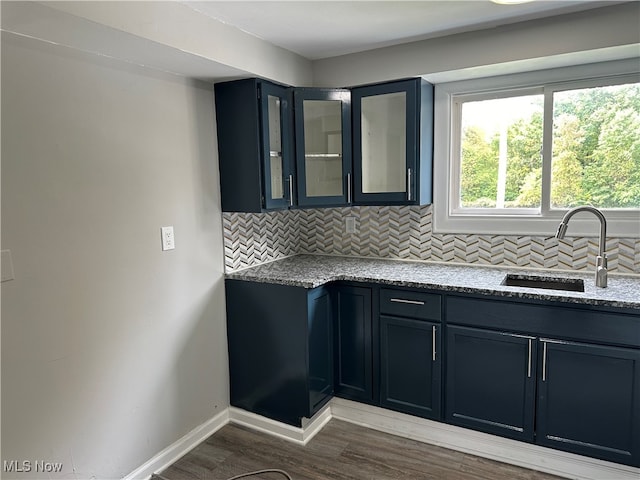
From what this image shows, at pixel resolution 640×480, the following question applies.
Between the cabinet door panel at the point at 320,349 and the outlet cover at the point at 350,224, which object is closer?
the cabinet door panel at the point at 320,349

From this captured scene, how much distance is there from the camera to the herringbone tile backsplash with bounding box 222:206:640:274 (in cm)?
247

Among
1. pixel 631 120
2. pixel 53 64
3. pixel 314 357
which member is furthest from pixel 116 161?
pixel 631 120

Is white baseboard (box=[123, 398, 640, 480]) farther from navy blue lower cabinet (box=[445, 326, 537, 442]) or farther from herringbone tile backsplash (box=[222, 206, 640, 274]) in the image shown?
herringbone tile backsplash (box=[222, 206, 640, 274])

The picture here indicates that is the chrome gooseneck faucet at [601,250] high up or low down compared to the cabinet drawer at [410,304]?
up

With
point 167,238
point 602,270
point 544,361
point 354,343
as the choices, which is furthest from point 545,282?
point 167,238

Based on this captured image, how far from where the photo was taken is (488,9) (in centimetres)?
206

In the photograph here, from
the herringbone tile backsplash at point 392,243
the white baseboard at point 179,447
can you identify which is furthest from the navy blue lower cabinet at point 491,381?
the white baseboard at point 179,447

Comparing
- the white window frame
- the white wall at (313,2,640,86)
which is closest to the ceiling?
the white wall at (313,2,640,86)

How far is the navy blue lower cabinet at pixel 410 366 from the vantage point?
2.38 metres

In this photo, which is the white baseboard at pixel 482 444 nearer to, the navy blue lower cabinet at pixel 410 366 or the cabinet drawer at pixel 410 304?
the navy blue lower cabinet at pixel 410 366

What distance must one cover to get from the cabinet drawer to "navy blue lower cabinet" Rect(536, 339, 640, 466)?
543mm

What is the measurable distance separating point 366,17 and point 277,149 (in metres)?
0.88

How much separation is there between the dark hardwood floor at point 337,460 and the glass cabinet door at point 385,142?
1456 millimetres

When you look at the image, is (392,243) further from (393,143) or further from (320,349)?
(320,349)
